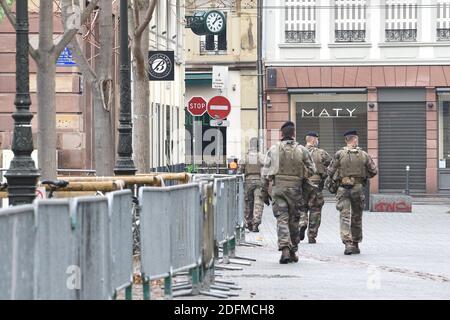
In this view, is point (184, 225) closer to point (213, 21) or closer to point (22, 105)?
point (22, 105)

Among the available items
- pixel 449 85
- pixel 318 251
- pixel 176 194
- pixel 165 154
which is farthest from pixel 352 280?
pixel 449 85

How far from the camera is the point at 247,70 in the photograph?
168 ft

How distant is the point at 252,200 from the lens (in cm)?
2792

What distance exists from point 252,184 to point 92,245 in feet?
59.0

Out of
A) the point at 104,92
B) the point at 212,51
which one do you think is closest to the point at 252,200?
the point at 104,92

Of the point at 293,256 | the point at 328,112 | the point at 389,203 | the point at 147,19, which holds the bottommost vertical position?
the point at 389,203

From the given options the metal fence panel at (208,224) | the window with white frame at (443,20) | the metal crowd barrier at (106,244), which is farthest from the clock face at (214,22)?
the metal fence panel at (208,224)

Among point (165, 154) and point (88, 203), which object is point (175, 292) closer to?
point (88, 203)

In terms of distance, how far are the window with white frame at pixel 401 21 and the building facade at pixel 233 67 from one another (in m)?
4.74

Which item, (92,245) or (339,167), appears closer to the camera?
(92,245)

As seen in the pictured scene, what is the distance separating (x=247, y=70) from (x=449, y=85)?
7.32m

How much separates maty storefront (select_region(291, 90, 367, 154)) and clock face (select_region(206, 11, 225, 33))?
3581mm

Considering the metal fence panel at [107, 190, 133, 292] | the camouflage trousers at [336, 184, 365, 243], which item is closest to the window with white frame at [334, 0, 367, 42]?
the camouflage trousers at [336, 184, 365, 243]

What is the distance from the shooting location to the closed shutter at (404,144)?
159 ft
